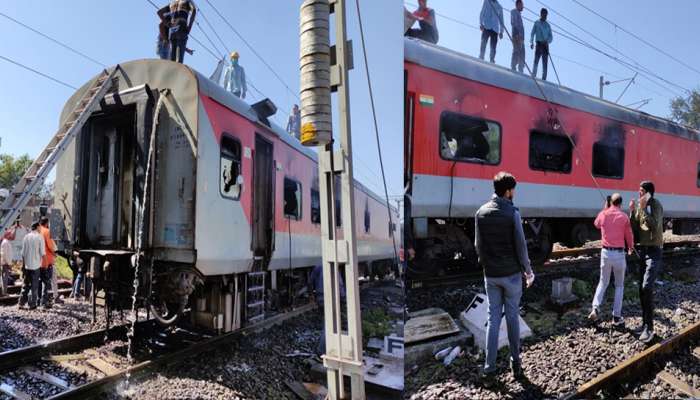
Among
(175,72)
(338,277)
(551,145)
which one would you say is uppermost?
(175,72)

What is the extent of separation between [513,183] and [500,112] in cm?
26

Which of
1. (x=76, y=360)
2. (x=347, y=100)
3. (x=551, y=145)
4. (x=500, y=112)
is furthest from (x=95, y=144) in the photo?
(x=551, y=145)

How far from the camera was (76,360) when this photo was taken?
1751 mm

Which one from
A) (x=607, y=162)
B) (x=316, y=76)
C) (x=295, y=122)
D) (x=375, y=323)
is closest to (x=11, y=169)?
(x=295, y=122)

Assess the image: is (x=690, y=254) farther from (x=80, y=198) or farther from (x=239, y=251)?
(x=80, y=198)

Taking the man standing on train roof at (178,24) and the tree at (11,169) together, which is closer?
the tree at (11,169)

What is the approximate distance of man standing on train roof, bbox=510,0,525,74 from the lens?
156 centimetres

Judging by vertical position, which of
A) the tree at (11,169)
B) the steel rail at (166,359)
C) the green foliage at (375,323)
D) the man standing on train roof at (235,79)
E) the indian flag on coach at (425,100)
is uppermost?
the man standing on train roof at (235,79)

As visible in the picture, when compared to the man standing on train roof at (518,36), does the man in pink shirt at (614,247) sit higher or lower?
lower

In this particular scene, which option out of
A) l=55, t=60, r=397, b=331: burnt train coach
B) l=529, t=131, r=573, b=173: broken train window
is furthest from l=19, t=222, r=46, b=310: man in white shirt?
l=529, t=131, r=573, b=173: broken train window

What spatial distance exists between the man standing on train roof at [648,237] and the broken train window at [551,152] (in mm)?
339

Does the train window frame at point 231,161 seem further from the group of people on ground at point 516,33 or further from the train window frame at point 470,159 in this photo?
the group of people on ground at point 516,33

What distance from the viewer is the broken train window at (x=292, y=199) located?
79.9 inches

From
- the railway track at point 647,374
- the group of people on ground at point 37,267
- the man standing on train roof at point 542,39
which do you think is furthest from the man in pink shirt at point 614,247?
the group of people on ground at point 37,267
